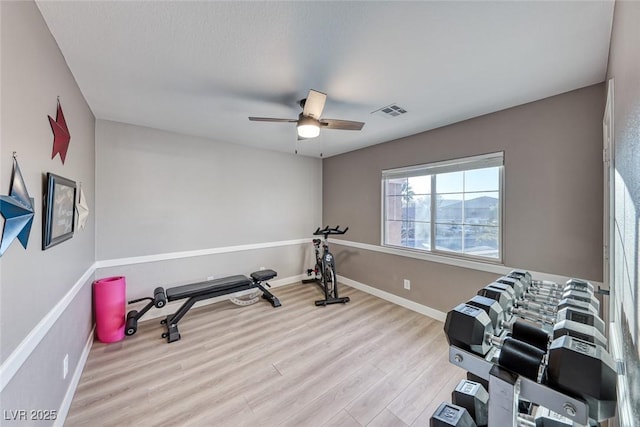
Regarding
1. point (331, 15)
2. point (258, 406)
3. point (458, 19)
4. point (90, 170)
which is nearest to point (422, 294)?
point (258, 406)

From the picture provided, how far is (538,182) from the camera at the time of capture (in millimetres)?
2393

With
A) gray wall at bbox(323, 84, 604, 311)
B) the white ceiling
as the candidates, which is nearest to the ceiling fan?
the white ceiling

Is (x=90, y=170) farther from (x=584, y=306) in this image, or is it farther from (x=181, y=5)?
(x=584, y=306)

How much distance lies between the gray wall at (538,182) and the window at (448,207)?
0.13 metres

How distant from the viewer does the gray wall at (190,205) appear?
302 centimetres

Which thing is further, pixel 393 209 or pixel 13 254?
pixel 393 209

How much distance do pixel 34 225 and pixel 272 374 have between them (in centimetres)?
197

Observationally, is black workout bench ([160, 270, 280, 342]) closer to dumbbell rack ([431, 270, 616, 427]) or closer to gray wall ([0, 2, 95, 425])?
gray wall ([0, 2, 95, 425])

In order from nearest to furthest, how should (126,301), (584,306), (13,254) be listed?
(584,306) < (13,254) < (126,301)

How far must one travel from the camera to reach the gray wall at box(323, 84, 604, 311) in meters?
2.11

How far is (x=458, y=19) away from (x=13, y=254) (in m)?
2.55

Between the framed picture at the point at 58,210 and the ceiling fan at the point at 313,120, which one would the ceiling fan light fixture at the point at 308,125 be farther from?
the framed picture at the point at 58,210

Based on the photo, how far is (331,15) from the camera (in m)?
1.38

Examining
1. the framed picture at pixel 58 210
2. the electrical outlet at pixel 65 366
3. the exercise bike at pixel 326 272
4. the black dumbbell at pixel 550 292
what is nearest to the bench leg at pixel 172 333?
the electrical outlet at pixel 65 366
